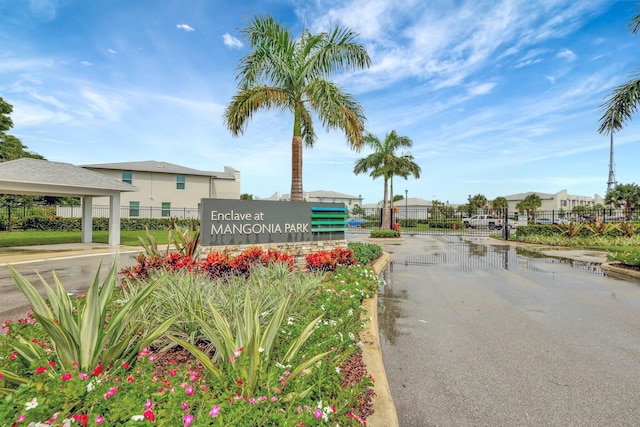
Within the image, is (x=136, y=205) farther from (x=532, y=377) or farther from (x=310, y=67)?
(x=532, y=377)

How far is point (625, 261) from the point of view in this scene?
9805 millimetres

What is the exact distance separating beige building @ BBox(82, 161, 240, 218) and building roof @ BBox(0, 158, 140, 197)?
14.8m

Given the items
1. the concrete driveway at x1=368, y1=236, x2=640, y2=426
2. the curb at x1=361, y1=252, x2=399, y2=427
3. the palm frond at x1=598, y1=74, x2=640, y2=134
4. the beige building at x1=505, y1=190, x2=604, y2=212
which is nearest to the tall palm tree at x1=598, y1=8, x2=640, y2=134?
the palm frond at x1=598, y1=74, x2=640, y2=134

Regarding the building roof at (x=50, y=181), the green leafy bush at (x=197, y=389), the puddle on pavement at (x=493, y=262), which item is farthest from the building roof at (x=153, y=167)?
the green leafy bush at (x=197, y=389)

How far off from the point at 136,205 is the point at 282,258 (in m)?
29.4

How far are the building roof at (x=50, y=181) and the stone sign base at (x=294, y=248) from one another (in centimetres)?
1083

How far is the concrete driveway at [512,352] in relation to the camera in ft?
9.59

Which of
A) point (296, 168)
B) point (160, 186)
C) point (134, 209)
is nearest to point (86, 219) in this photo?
point (134, 209)

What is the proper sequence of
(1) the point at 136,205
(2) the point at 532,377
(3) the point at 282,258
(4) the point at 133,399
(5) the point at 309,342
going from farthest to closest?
1. (1) the point at 136,205
2. (3) the point at 282,258
3. (2) the point at 532,377
4. (5) the point at 309,342
5. (4) the point at 133,399

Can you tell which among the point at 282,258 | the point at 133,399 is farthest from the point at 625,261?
the point at 133,399

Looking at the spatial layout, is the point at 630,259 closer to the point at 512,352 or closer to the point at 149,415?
the point at 512,352

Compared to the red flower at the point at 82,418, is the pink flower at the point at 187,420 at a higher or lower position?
lower

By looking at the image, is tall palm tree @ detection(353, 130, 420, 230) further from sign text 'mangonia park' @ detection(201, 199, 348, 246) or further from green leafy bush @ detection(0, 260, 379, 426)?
green leafy bush @ detection(0, 260, 379, 426)

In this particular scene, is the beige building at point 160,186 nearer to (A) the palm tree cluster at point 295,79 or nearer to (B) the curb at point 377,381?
(A) the palm tree cluster at point 295,79
